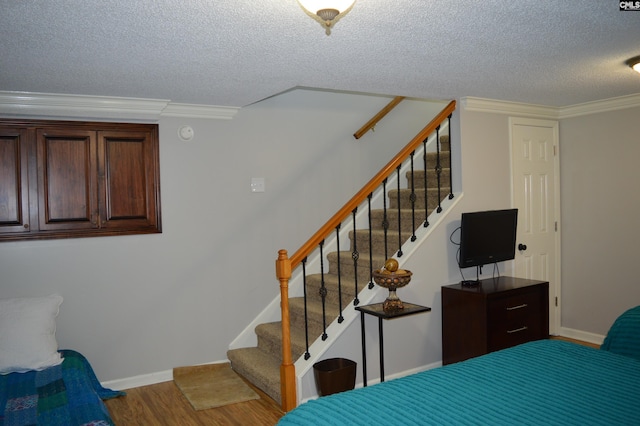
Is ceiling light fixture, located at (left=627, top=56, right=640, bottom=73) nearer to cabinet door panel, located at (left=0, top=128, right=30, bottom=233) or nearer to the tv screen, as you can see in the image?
the tv screen

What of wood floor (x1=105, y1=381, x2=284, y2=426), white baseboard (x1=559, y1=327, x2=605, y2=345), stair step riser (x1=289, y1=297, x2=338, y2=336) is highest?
stair step riser (x1=289, y1=297, x2=338, y2=336)

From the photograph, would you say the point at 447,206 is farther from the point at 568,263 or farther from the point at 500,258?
the point at 568,263

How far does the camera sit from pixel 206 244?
4207 mm

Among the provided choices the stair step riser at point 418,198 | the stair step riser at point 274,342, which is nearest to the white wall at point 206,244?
the stair step riser at point 274,342

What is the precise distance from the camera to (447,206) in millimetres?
4195

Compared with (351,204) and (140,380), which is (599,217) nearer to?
(351,204)

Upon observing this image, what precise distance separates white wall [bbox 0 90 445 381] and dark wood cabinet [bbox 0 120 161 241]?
101 mm

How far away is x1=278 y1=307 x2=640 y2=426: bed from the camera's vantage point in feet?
5.27

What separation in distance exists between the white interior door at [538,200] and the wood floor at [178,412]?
272 centimetres

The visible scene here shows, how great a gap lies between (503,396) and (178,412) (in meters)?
2.46

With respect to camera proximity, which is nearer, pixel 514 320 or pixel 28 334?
pixel 28 334

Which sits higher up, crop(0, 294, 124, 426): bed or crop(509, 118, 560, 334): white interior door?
crop(509, 118, 560, 334): white interior door

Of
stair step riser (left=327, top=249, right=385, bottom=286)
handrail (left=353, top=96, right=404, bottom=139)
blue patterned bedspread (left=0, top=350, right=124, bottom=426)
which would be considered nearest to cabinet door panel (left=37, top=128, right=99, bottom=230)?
blue patterned bedspread (left=0, top=350, right=124, bottom=426)

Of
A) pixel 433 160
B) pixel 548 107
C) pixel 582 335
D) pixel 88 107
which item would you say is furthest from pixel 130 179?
pixel 582 335
